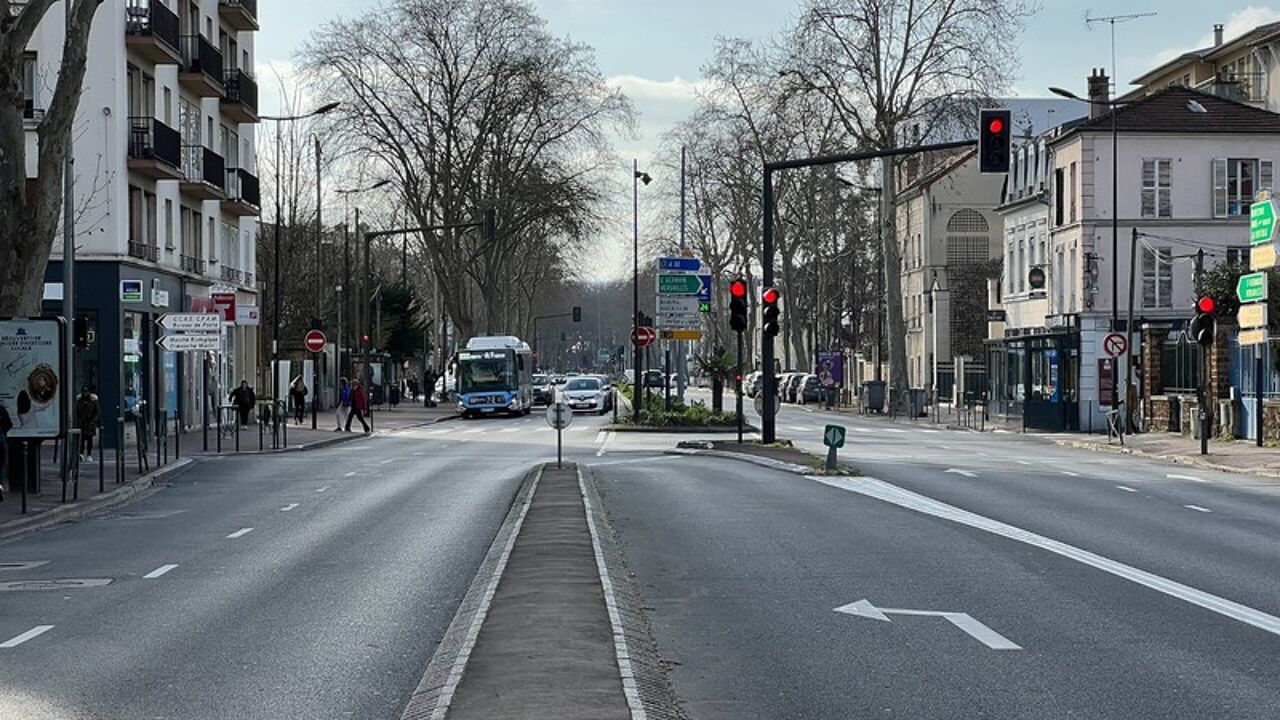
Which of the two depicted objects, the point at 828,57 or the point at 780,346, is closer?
the point at 828,57

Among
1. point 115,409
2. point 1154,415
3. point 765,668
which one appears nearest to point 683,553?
point 765,668

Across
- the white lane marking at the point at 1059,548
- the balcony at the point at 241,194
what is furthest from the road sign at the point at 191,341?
the balcony at the point at 241,194

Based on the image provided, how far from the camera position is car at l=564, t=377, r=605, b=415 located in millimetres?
80312

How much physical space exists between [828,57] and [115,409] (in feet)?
102

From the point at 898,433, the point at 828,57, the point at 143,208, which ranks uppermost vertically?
→ the point at 828,57

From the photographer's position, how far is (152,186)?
164 feet

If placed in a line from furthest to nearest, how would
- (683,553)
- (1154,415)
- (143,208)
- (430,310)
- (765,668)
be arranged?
(430,310) → (1154,415) → (143,208) → (683,553) → (765,668)

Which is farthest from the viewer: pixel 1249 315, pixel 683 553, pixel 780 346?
pixel 780 346

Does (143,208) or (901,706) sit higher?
(143,208)

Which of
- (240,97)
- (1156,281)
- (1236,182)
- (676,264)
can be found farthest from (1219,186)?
(240,97)

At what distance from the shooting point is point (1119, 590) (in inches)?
595

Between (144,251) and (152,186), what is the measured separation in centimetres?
216

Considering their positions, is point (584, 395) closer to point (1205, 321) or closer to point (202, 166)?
point (202, 166)

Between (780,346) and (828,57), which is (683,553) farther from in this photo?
(780,346)
